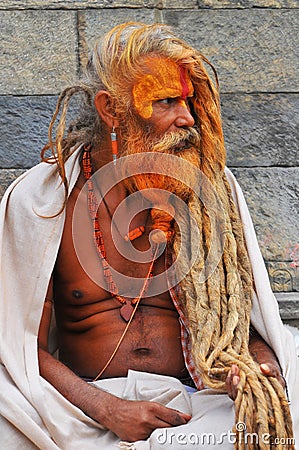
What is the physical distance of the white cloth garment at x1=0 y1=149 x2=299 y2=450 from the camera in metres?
3.06

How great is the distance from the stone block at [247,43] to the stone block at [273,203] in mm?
425

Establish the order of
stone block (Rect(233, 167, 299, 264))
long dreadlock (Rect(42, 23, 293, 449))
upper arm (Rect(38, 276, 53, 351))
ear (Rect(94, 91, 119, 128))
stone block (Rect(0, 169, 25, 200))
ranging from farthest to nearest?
stone block (Rect(233, 167, 299, 264))
stone block (Rect(0, 169, 25, 200))
ear (Rect(94, 91, 119, 128))
upper arm (Rect(38, 276, 53, 351))
long dreadlock (Rect(42, 23, 293, 449))

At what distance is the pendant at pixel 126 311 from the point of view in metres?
3.44

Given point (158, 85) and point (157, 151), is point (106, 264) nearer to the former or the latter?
point (157, 151)

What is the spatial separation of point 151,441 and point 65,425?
324 mm

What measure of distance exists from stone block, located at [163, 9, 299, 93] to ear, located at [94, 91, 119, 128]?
42.3 inches

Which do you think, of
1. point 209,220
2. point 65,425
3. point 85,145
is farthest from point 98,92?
point 65,425

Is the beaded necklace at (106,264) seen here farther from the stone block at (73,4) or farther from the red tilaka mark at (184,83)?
the stone block at (73,4)

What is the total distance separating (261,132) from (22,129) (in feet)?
3.88

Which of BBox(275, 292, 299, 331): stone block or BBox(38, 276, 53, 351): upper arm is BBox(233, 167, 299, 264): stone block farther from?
BBox(38, 276, 53, 351): upper arm

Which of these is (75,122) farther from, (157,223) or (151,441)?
(151,441)

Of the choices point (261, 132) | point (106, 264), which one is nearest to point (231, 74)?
point (261, 132)

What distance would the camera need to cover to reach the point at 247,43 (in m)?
4.50

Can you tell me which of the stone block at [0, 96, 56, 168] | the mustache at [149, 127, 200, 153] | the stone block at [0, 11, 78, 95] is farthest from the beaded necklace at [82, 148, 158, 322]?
the stone block at [0, 11, 78, 95]
